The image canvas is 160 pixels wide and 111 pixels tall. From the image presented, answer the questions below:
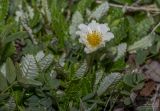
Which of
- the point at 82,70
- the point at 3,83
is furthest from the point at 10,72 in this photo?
the point at 82,70

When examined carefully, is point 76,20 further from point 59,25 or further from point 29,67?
point 29,67

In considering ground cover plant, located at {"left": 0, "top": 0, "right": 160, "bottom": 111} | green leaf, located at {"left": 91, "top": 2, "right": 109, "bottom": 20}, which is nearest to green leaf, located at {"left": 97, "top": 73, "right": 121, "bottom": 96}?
ground cover plant, located at {"left": 0, "top": 0, "right": 160, "bottom": 111}

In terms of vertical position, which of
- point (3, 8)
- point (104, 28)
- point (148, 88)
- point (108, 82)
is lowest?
point (148, 88)

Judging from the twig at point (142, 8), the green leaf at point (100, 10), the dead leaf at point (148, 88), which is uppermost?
the green leaf at point (100, 10)

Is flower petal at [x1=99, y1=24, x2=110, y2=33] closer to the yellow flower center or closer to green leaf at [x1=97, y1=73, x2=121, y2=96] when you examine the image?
the yellow flower center

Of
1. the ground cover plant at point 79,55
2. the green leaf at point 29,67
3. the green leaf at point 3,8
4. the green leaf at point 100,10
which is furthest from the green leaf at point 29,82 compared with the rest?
the green leaf at point 100,10

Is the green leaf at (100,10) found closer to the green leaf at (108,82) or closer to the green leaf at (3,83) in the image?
the green leaf at (108,82)

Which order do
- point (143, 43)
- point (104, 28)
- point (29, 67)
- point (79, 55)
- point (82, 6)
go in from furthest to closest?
point (82, 6), point (143, 43), point (79, 55), point (104, 28), point (29, 67)

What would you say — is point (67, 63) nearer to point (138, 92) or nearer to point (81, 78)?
point (81, 78)
